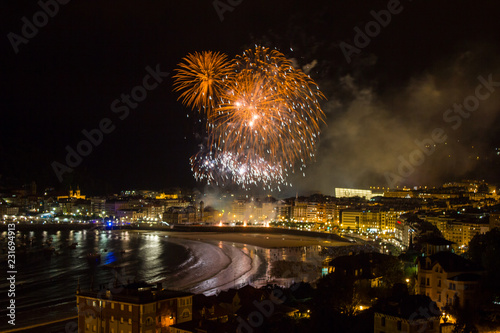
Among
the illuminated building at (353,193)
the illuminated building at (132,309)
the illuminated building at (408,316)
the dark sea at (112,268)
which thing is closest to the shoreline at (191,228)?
the dark sea at (112,268)

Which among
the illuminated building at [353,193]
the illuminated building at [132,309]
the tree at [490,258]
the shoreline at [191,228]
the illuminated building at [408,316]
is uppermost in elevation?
the illuminated building at [353,193]

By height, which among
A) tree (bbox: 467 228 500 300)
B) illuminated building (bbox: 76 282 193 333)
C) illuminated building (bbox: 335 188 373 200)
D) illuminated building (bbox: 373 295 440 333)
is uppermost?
illuminated building (bbox: 335 188 373 200)

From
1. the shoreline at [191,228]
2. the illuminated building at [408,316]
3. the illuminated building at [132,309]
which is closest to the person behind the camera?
the illuminated building at [408,316]

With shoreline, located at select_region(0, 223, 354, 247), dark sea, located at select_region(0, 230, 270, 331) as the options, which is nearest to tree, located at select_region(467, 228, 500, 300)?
dark sea, located at select_region(0, 230, 270, 331)

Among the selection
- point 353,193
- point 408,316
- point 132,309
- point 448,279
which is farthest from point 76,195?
point 408,316

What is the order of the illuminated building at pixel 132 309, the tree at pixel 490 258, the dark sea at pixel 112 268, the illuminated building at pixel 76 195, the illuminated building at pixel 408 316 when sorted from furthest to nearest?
1. the illuminated building at pixel 76 195
2. the dark sea at pixel 112 268
3. the tree at pixel 490 258
4. the illuminated building at pixel 132 309
5. the illuminated building at pixel 408 316

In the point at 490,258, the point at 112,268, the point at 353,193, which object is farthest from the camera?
the point at 353,193

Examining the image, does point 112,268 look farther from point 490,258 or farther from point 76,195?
point 76,195

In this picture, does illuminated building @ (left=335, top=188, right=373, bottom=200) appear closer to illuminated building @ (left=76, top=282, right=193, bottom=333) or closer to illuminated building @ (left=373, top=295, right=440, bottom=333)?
illuminated building @ (left=76, top=282, right=193, bottom=333)

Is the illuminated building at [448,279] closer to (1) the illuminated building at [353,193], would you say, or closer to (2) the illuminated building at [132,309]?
(2) the illuminated building at [132,309]

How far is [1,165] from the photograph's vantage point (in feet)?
163

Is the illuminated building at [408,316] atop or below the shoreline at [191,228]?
atop

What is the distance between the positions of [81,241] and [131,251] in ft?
20.3

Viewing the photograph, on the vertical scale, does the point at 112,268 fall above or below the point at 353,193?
below
